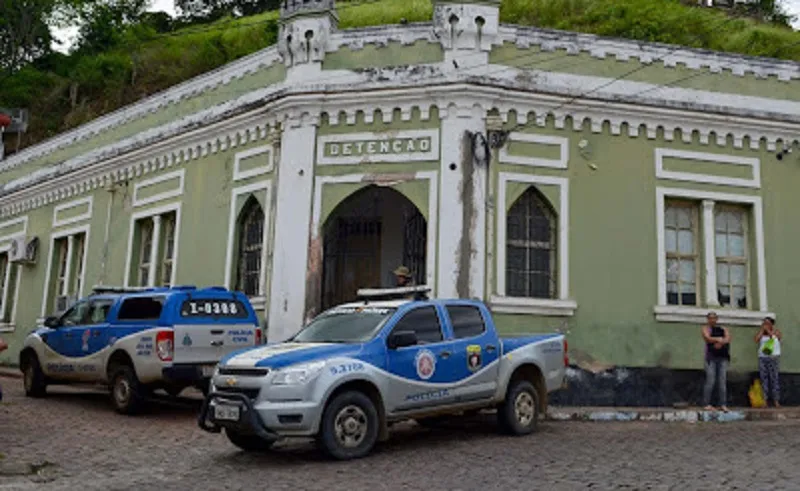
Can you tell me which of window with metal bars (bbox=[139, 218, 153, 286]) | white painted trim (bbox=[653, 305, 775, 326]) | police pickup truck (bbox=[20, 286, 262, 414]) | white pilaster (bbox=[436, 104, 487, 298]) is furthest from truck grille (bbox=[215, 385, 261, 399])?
window with metal bars (bbox=[139, 218, 153, 286])

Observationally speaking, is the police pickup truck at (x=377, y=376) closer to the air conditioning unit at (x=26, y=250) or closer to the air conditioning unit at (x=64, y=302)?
the air conditioning unit at (x=64, y=302)

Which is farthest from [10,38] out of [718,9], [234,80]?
[718,9]

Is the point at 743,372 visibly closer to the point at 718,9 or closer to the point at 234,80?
the point at 234,80

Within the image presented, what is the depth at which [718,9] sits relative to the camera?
116ft

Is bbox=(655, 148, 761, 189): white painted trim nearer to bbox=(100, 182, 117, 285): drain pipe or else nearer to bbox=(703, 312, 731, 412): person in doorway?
bbox=(703, 312, 731, 412): person in doorway

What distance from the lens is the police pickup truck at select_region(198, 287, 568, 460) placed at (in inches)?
297

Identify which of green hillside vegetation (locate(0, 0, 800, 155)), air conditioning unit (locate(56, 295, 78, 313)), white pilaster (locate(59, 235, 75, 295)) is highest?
green hillside vegetation (locate(0, 0, 800, 155))

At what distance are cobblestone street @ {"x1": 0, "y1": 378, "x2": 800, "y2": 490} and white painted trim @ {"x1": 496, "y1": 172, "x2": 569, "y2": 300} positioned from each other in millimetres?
2744

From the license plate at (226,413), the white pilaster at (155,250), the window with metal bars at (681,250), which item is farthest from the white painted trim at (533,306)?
the white pilaster at (155,250)

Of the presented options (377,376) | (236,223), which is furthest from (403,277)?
(377,376)

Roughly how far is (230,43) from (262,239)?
28826 millimetres

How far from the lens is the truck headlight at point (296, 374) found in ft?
24.7

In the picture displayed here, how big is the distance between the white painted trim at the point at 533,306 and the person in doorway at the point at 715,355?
2.21 m

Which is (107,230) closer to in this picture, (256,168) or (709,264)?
(256,168)
